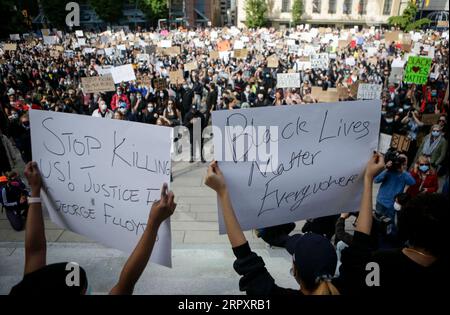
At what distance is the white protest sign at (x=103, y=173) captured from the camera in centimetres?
192

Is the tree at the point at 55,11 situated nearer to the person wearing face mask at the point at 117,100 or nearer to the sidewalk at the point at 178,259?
the person wearing face mask at the point at 117,100

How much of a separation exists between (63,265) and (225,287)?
2.52 metres

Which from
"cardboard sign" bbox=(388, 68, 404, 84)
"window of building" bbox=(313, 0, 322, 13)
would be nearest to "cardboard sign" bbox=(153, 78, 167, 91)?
"cardboard sign" bbox=(388, 68, 404, 84)

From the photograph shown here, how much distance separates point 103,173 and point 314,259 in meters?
1.41

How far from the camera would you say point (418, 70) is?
30.5 ft

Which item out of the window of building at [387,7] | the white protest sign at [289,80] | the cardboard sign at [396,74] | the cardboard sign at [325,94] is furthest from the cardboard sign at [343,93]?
the window of building at [387,7]

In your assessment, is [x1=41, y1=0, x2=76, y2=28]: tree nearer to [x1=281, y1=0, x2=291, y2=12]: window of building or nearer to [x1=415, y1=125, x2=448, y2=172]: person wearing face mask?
[x1=415, y1=125, x2=448, y2=172]: person wearing face mask

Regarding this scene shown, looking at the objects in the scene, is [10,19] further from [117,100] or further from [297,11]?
[297,11]

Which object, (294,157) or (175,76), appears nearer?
(294,157)

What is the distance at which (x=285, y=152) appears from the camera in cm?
216

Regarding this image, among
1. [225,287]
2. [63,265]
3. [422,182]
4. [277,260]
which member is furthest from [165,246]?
[422,182]

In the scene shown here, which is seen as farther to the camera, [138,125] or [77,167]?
[77,167]

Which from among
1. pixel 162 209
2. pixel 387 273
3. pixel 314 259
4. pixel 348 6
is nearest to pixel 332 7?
pixel 348 6

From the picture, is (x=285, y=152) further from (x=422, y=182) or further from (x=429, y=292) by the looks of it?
(x=422, y=182)
